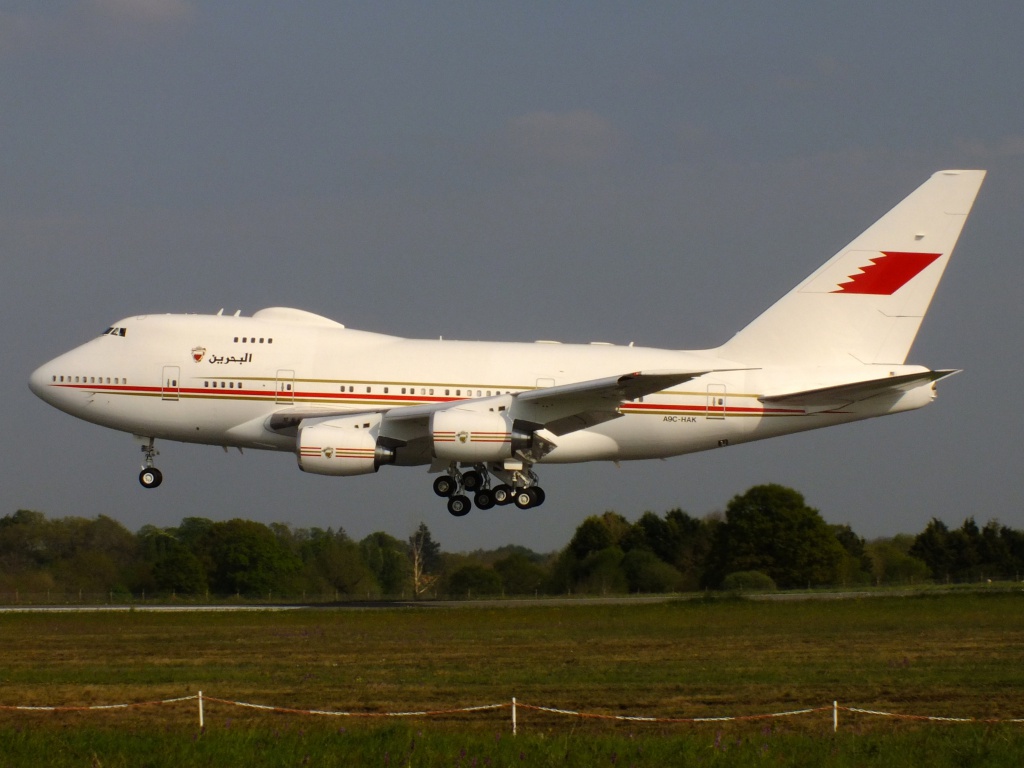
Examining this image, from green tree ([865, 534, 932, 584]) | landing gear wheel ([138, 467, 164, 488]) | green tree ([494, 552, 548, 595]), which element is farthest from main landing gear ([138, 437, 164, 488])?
green tree ([865, 534, 932, 584])

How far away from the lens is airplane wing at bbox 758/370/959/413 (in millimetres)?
35625

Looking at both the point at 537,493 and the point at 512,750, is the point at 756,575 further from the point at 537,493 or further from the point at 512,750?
the point at 512,750

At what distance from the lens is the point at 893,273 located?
39250mm

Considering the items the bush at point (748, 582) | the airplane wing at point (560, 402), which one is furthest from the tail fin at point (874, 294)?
the bush at point (748, 582)

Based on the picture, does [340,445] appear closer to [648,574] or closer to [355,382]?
[355,382]

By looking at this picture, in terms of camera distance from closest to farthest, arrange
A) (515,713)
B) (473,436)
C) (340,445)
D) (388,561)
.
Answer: (515,713) → (473,436) → (340,445) → (388,561)

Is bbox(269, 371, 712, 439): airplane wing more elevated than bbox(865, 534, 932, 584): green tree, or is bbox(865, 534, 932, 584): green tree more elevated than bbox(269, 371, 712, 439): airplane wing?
bbox(269, 371, 712, 439): airplane wing

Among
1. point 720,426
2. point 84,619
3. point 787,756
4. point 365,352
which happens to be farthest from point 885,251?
point 787,756

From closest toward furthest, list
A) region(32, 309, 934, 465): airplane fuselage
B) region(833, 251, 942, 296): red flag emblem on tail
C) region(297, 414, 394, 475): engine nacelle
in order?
region(297, 414, 394, 475): engine nacelle → region(32, 309, 934, 465): airplane fuselage → region(833, 251, 942, 296): red flag emblem on tail

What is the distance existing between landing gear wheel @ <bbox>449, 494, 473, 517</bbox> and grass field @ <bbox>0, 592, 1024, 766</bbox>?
410 cm

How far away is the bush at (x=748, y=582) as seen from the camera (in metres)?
45.2

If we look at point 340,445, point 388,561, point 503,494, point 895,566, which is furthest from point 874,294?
point 388,561

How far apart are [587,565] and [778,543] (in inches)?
→ 281

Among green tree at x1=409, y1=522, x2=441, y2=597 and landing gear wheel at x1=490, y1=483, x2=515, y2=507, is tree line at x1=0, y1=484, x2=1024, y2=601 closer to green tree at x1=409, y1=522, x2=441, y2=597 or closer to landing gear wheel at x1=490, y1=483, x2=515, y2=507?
green tree at x1=409, y1=522, x2=441, y2=597
